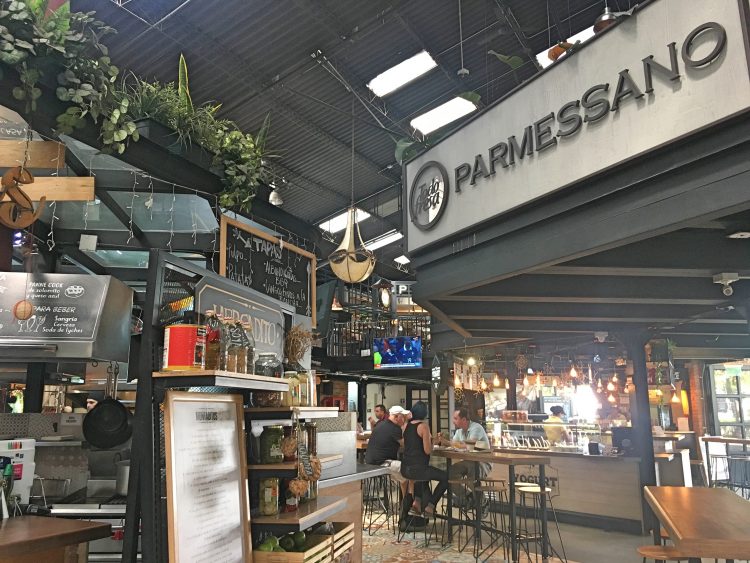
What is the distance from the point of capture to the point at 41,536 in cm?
254

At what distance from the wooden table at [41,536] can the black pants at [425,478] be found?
16.5 ft

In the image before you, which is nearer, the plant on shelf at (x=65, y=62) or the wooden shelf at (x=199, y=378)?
the wooden shelf at (x=199, y=378)

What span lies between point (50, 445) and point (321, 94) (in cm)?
Result: 559

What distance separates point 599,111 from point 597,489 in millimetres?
6635

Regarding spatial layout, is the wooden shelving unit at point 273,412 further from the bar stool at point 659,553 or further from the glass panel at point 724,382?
the glass panel at point 724,382

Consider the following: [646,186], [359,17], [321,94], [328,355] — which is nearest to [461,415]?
[321,94]

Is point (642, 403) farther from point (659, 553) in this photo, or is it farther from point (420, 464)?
point (659, 553)

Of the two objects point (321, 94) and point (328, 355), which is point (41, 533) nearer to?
point (321, 94)

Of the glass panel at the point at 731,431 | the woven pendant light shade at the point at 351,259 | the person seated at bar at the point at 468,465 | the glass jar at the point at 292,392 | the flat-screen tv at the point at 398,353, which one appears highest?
the woven pendant light shade at the point at 351,259

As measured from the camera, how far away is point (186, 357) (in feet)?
7.39

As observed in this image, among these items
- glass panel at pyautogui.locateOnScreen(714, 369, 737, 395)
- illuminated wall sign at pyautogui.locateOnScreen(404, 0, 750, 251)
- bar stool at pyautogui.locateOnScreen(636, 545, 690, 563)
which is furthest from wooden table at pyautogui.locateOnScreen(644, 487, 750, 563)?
glass panel at pyautogui.locateOnScreen(714, 369, 737, 395)

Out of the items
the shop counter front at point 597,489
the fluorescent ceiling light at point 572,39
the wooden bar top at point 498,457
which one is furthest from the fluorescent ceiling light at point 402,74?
the shop counter front at point 597,489

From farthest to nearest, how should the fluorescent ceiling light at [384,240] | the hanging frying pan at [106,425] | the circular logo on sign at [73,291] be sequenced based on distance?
the fluorescent ceiling light at [384,240] → the circular logo on sign at [73,291] → the hanging frying pan at [106,425]

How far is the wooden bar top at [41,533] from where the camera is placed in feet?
8.00
